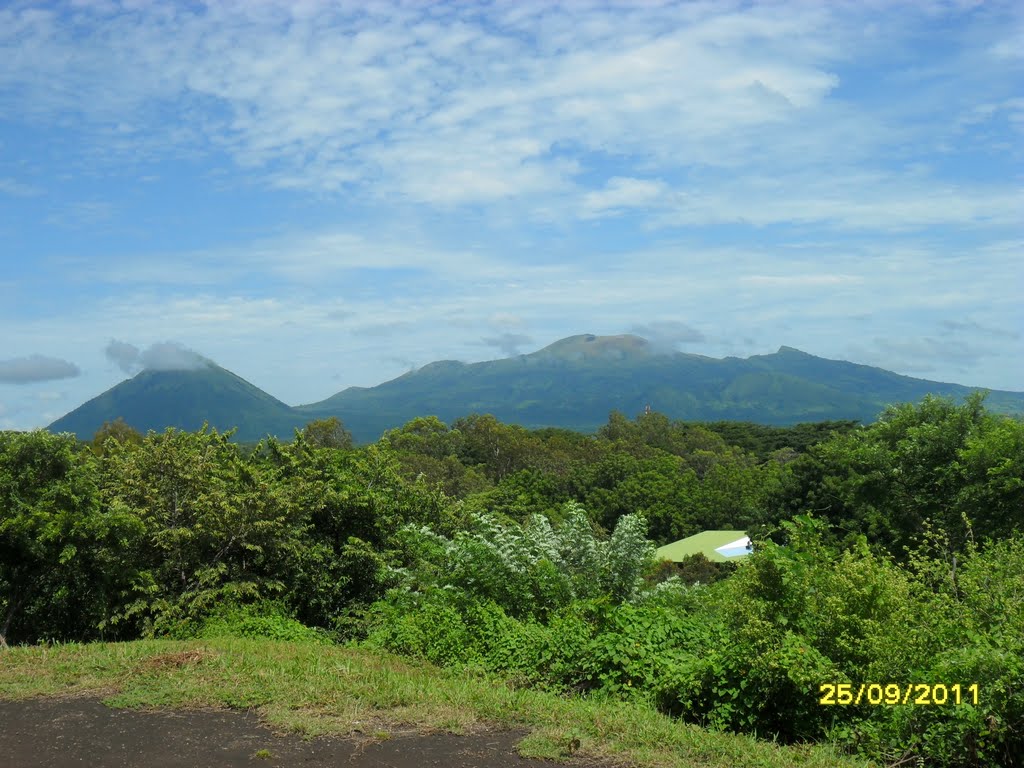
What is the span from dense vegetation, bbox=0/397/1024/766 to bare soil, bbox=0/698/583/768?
172 cm

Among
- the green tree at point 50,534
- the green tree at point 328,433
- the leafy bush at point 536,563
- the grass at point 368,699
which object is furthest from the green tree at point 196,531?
the green tree at point 328,433

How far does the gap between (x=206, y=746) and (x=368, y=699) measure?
4.09 ft

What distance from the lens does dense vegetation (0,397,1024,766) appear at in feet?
19.6

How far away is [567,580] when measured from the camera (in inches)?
470

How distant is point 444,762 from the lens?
17.6 ft

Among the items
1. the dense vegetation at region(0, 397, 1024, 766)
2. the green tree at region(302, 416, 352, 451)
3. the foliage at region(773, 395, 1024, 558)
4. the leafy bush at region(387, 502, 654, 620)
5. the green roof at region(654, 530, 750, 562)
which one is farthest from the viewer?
the green tree at region(302, 416, 352, 451)

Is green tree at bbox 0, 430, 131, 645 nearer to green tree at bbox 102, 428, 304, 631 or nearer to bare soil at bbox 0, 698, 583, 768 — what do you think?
green tree at bbox 102, 428, 304, 631

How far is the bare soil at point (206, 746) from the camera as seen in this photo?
5.39 m

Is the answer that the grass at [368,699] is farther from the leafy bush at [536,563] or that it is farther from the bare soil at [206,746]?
the leafy bush at [536,563]

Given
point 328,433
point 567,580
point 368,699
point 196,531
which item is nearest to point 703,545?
point 328,433

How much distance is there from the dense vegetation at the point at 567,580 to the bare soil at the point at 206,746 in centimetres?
172

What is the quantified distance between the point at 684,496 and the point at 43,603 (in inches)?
2038

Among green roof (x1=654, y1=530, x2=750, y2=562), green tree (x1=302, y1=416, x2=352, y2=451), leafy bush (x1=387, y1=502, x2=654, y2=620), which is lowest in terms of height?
green roof (x1=654, y1=530, x2=750, y2=562)

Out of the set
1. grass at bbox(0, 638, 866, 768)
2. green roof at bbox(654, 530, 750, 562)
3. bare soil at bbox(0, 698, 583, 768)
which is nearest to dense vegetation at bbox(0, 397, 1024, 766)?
grass at bbox(0, 638, 866, 768)
